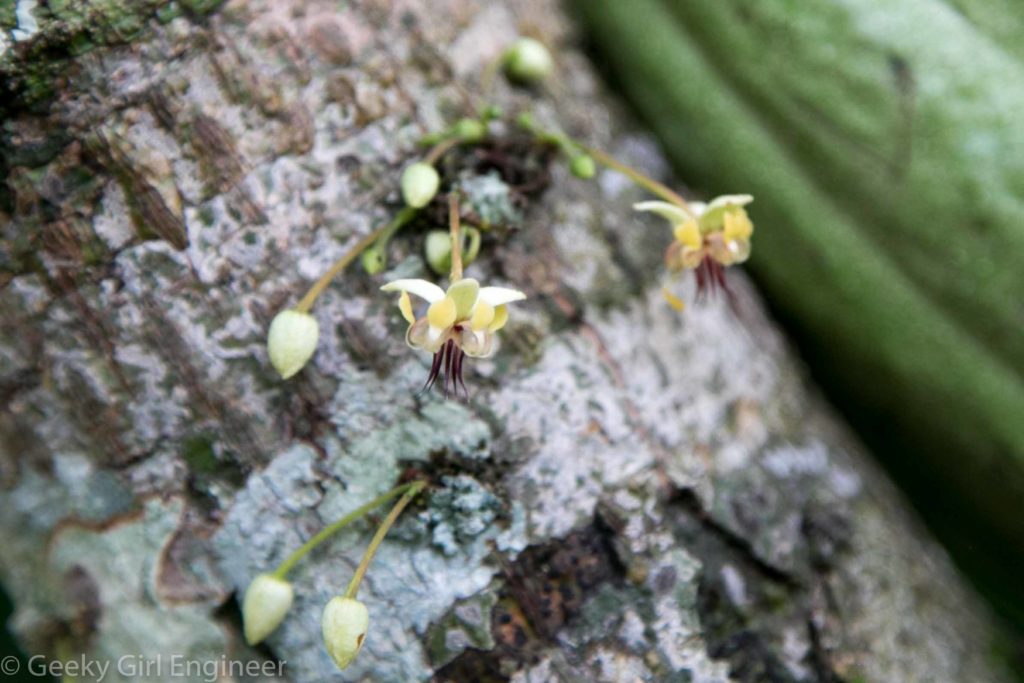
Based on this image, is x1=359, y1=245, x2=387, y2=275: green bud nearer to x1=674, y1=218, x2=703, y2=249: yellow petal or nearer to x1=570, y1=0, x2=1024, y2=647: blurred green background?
x1=674, y1=218, x2=703, y2=249: yellow petal

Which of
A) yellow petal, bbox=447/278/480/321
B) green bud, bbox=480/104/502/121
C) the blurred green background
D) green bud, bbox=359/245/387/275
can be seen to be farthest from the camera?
the blurred green background

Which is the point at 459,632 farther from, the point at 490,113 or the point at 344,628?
the point at 490,113

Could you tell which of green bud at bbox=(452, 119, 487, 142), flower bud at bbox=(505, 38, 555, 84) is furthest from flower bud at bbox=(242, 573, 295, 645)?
flower bud at bbox=(505, 38, 555, 84)

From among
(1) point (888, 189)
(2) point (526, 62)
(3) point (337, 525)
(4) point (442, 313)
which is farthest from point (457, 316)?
(1) point (888, 189)

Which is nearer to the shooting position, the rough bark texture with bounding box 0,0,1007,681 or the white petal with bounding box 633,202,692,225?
the rough bark texture with bounding box 0,0,1007,681

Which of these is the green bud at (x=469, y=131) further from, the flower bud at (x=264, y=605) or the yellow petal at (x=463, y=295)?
the flower bud at (x=264, y=605)

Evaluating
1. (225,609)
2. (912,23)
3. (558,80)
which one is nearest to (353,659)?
(225,609)

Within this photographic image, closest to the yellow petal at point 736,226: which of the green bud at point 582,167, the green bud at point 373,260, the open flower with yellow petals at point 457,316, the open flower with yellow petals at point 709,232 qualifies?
the open flower with yellow petals at point 709,232
